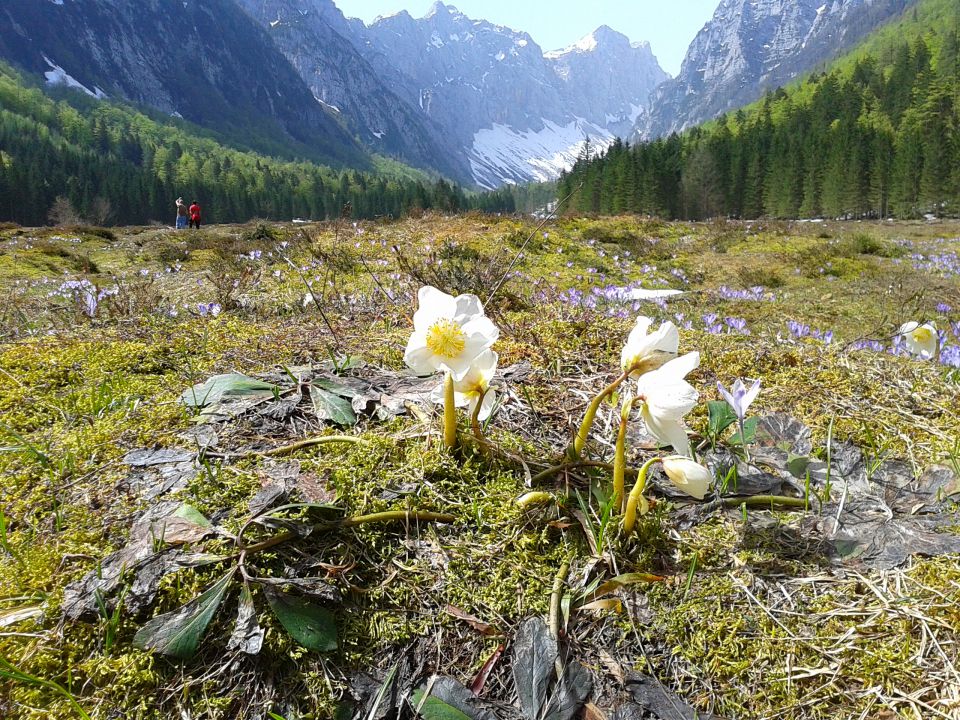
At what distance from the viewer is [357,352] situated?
2.46m

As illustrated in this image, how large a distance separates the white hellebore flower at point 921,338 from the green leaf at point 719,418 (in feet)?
4.92

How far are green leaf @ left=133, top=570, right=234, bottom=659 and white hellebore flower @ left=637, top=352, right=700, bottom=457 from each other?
1.06m

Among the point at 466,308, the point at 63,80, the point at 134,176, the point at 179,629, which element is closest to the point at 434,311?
the point at 466,308

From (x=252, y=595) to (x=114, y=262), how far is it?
12749 mm

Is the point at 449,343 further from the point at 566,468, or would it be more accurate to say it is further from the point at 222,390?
the point at 222,390

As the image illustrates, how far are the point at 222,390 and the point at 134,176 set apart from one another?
3602 inches

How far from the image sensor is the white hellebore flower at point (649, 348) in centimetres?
126

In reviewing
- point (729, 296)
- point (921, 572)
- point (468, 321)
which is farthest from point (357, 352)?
point (729, 296)

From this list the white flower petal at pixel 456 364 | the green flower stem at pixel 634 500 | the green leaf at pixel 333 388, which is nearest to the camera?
the green flower stem at pixel 634 500

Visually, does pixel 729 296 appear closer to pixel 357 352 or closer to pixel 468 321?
pixel 357 352

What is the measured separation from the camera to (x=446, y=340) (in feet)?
4.35

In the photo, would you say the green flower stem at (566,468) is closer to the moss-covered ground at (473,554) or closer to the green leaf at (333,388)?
the moss-covered ground at (473,554)

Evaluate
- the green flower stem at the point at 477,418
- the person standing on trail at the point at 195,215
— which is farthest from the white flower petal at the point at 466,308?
the person standing on trail at the point at 195,215

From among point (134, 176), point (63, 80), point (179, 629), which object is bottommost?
point (179, 629)
